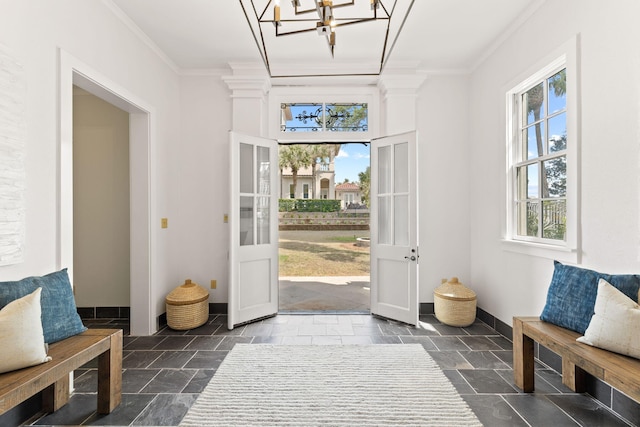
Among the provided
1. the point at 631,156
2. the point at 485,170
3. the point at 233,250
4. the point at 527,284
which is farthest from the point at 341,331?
the point at 631,156

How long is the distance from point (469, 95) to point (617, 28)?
1.96 meters

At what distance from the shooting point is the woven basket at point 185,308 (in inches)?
135

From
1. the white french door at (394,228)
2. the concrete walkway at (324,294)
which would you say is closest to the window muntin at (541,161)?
the white french door at (394,228)

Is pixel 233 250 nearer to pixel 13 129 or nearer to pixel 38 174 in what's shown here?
pixel 38 174

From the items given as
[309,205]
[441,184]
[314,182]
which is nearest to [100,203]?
[441,184]

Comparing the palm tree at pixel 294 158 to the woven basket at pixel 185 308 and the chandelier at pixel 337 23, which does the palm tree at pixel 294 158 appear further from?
the woven basket at pixel 185 308

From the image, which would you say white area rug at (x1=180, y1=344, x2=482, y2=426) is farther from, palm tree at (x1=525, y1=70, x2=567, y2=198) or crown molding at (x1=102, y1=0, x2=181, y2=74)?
crown molding at (x1=102, y1=0, x2=181, y2=74)

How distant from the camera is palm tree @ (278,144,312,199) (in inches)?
407

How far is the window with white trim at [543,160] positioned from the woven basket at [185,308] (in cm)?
340

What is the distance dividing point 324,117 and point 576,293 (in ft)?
10.3

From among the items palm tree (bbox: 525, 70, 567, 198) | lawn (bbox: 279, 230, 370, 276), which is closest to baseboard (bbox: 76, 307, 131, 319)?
lawn (bbox: 279, 230, 370, 276)

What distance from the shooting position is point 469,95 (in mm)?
3979

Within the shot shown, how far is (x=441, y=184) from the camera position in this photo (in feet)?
13.0

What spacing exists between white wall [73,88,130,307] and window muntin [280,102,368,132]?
1.99m
